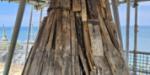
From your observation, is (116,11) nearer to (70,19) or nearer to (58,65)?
(70,19)

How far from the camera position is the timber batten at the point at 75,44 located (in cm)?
108

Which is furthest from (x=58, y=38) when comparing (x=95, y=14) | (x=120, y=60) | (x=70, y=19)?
(x=120, y=60)

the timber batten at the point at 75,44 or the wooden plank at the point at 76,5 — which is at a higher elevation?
the wooden plank at the point at 76,5

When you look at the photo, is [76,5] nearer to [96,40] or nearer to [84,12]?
[84,12]

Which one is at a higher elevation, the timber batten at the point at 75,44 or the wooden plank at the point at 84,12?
the wooden plank at the point at 84,12

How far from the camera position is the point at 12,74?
7.70 m

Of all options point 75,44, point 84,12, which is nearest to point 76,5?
point 84,12

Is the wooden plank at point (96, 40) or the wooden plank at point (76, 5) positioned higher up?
the wooden plank at point (76, 5)

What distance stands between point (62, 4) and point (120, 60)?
13.8 inches

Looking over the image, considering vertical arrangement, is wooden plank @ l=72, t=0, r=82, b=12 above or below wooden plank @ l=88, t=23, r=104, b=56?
above

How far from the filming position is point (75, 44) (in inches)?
43.4

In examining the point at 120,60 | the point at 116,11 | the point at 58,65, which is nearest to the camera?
the point at 58,65

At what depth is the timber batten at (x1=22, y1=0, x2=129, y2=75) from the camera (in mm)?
1085

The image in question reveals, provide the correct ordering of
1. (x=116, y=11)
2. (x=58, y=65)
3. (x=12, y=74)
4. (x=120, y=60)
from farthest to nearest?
(x=12, y=74) → (x=116, y=11) → (x=120, y=60) → (x=58, y=65)
